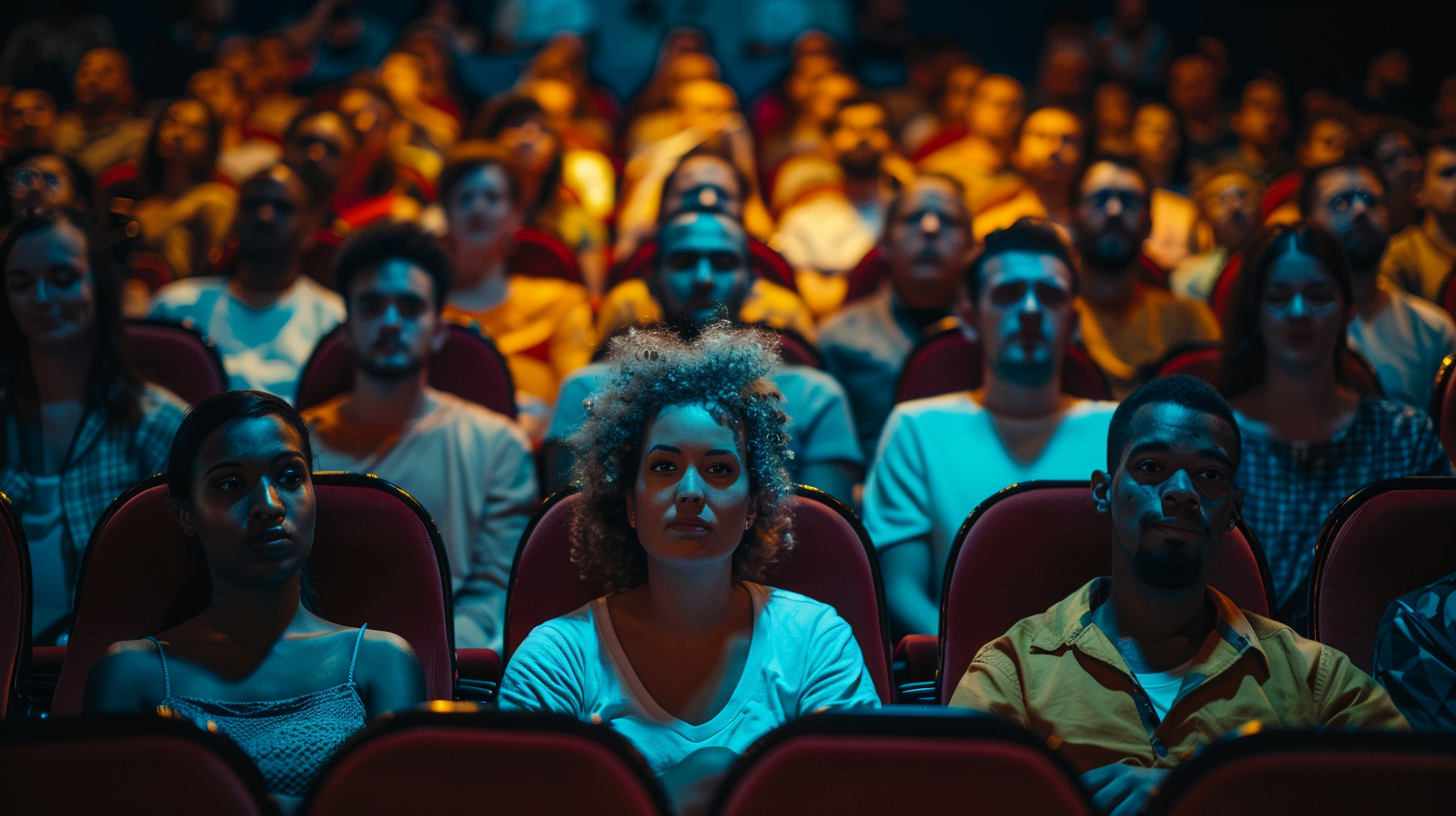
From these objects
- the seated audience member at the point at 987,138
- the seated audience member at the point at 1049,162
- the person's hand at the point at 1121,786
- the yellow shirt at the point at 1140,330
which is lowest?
the person's hand at the point at 1121,786

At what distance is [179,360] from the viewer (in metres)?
2.23

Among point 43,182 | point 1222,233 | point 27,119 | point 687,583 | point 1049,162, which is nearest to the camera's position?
point 687,583

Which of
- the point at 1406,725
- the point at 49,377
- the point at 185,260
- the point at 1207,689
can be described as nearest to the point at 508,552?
the point at 49,377

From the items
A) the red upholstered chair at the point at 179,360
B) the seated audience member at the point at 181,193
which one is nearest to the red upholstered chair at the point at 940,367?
the red upholstered chair at the point at 179,360

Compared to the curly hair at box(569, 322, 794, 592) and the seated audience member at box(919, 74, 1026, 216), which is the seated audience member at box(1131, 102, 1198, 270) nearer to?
the seated audience member at box(919, 74, 1026, 216)

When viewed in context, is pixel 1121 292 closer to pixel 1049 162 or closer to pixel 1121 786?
pixel 1049 162

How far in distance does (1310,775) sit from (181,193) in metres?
4.00

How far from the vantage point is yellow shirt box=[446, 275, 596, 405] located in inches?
116

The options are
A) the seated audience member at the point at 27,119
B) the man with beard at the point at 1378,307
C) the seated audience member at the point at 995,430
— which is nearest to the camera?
the seated audience member at the point at 995,430

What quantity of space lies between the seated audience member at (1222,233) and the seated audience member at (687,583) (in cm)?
227

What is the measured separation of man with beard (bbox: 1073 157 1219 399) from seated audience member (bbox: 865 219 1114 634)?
28.1 inches

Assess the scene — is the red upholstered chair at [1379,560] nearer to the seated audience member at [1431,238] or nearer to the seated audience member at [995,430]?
the seated audience member at [995,430]

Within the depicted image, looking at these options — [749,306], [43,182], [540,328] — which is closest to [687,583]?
[749,306]

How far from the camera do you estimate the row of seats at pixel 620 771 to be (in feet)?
3.02
